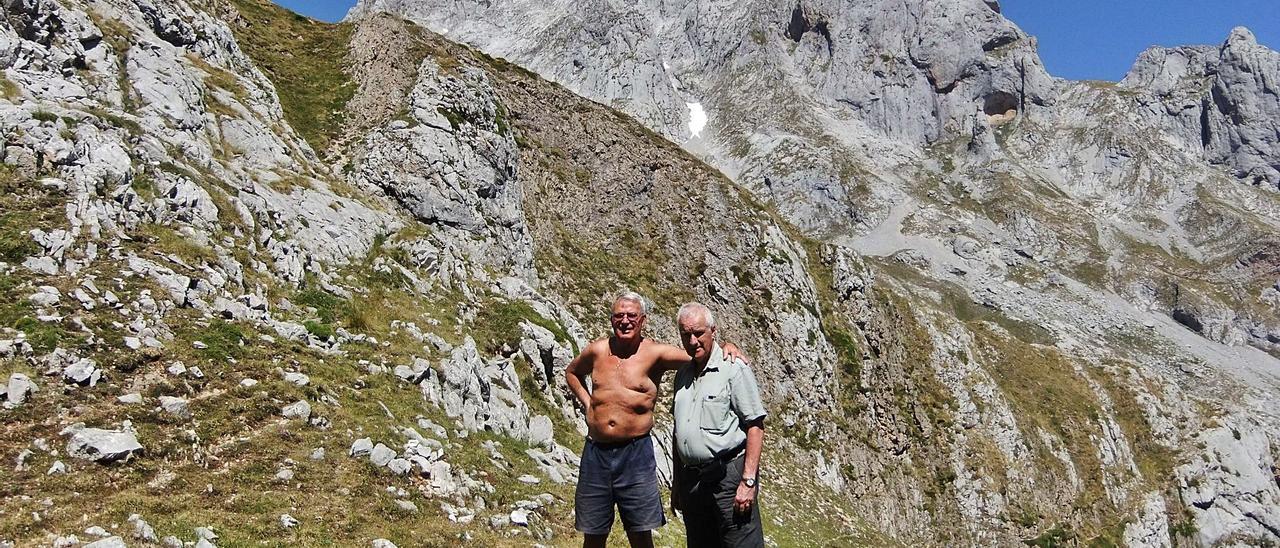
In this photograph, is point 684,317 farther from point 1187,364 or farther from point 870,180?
point 870,180

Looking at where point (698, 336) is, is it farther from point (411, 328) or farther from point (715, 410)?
point (411, 328)

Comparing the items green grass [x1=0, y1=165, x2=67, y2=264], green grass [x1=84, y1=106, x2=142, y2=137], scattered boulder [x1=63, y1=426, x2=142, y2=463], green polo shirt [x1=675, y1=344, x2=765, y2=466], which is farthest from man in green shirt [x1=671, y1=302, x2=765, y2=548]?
green grass [x1=84, y1=106, x2=142, y2=137]

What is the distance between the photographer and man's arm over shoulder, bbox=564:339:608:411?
24.5 ft

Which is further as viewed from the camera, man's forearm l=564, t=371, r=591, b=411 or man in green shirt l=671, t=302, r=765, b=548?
man's forearm l=564, t=371, r=591, b=411

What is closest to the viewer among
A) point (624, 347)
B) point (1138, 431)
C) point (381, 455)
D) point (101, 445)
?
point (624, 347)

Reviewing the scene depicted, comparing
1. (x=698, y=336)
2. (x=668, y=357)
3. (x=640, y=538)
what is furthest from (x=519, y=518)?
(x=698, y=336)

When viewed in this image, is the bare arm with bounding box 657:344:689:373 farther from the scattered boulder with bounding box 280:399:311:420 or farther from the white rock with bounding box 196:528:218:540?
the scattered boulder with bounding box 280:399:311:420

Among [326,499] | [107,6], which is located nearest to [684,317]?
[326,499]

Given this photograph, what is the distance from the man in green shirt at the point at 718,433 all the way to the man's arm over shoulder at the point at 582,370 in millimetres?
1142

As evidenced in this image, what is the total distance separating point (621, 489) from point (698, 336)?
2031 millimetres

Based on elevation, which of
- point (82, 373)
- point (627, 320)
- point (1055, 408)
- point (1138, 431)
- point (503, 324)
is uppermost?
point (627, 320)

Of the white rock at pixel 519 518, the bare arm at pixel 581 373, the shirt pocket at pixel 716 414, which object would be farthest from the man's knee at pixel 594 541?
the white rock at pixel 519 518

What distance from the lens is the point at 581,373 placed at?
7805 millimetres

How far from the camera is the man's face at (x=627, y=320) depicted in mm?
7059
